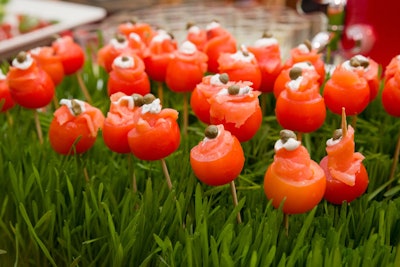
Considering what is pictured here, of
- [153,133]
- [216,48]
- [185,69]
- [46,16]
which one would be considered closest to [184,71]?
[185,69]

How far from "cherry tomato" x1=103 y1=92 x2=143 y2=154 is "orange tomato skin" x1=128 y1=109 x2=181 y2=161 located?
0.07 ft

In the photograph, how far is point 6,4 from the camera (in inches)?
80.0

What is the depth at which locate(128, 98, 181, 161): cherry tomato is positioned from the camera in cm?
62

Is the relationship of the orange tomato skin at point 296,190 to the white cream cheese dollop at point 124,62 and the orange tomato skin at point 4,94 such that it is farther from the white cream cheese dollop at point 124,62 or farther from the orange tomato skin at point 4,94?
the orange tomato skin at point 4,94

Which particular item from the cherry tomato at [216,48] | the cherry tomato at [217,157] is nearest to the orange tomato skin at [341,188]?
the cherry tomato at [217,157]

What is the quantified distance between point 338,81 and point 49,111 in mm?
548

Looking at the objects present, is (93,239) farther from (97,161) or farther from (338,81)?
(338,81)

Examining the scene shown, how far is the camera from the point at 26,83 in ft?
2.56

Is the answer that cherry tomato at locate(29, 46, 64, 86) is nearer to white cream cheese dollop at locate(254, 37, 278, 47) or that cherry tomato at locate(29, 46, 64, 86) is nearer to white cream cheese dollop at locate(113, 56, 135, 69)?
white cream cheese dollop at locate(113, 56, 135, 69)

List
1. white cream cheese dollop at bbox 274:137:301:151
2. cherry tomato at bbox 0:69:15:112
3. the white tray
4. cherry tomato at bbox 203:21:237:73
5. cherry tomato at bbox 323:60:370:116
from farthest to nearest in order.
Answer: the white tray
cherry tomato at bbox 203:21:237:73
cherry tomato at bbox 0:69:15:112
cherry tomato at bbox 323:60:370:116
white cream cheese dollop at bbox 274:137:301:151

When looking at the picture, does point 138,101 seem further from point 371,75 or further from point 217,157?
point 371,75

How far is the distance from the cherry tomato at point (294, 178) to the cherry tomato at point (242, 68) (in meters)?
0.21

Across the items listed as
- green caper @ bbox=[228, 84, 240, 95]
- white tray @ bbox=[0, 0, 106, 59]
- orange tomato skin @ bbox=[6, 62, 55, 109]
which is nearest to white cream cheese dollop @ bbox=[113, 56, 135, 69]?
orange tomato skin @ bbox=[6, 62, 55, 109]

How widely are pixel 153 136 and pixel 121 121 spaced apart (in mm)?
55
